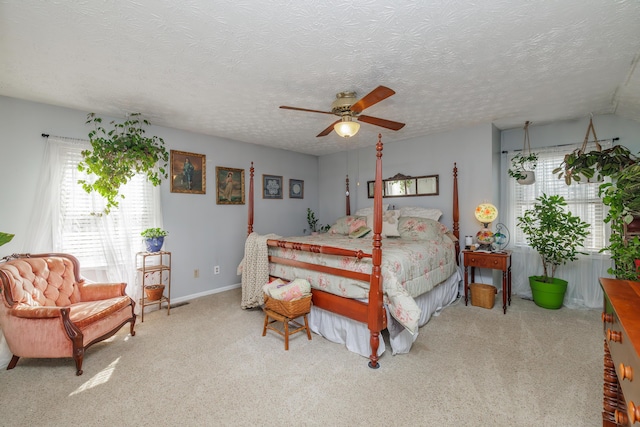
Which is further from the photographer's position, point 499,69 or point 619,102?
point 619,102

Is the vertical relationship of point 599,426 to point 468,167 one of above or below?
below

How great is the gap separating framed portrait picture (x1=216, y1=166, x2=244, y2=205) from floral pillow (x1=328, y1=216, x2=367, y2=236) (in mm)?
1660

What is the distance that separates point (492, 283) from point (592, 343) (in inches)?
54.0

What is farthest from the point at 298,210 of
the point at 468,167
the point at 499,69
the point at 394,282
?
the point at 499,69

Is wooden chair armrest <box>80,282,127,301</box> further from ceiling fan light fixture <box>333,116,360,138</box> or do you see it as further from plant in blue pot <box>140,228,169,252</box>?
ceiling fan light fixture <box>333,116,360,138</box>

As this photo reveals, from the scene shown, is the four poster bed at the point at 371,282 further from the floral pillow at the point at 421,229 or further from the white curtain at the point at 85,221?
the white curtain at the point at 85,221

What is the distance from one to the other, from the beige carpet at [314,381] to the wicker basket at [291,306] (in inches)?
12.3

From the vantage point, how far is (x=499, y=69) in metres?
2.35

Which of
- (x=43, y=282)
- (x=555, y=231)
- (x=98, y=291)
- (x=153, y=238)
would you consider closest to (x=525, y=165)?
(x=555, y=231)

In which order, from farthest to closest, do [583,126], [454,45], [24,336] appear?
[583,126]
[24,336]
[454,45]

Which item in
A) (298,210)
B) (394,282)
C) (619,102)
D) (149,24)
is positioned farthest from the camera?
(298,210)

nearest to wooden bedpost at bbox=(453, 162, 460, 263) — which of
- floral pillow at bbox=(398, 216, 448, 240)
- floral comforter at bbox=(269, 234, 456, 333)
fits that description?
floral pillow at bbox=(398, 216, 448, 240)

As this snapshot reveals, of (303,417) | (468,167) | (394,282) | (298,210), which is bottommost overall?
(303,417)

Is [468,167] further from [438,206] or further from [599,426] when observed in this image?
[599,426]
